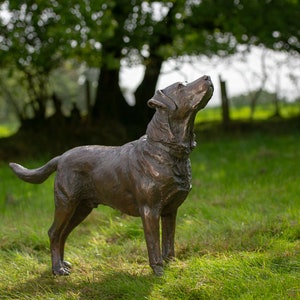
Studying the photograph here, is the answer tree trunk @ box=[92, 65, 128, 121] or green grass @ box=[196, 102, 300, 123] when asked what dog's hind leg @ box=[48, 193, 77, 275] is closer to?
tree trunk @ box=[92, 65, 128, 121]

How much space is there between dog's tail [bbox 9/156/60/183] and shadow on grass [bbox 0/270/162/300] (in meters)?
1.02

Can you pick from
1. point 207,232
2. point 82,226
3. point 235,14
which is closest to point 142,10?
point 235,14

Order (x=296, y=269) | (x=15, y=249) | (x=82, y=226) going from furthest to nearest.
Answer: (x=82, y=226) → (x=15, y=249) → (x=296, y=269)

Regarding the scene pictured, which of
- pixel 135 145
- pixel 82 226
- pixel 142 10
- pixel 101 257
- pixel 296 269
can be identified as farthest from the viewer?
pixel 142 10

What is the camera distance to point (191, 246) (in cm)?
627

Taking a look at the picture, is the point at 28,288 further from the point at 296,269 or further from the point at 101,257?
the point at 296,269

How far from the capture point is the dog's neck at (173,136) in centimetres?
516

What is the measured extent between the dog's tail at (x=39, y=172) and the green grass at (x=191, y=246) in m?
0.98

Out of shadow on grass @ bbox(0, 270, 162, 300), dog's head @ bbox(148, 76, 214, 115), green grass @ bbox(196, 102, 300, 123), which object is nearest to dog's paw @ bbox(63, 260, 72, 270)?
shadow on grass @ bbox(0, 270, 162, 300)

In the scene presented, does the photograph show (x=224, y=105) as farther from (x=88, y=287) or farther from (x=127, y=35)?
(x=88, y=287)

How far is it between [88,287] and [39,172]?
136 cm

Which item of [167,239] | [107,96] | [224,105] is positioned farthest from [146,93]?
[167,239]

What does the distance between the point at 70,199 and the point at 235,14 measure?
9322mm

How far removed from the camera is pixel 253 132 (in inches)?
607
